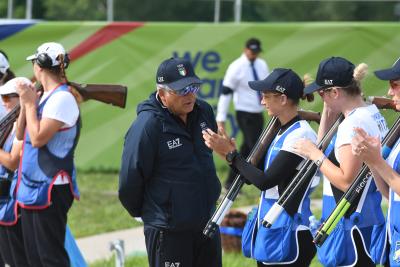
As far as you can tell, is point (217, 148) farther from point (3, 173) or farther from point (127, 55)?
point (127, 55)

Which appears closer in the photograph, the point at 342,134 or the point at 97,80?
the point at 342,134

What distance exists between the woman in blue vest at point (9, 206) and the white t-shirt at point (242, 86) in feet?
18.3

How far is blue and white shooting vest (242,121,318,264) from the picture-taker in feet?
19.3

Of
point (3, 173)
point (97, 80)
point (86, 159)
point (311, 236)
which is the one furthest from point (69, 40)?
point (311, 236)

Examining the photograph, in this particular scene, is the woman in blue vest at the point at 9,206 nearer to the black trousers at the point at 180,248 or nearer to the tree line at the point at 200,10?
the black trousers at the point at 180,248

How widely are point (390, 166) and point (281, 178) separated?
3.07 ft

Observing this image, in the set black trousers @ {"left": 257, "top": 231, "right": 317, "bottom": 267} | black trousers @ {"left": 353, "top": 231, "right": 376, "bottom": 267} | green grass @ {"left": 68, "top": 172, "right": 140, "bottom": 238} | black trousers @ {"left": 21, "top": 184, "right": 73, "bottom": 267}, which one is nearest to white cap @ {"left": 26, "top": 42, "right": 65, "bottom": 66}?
black trousers @ {"left": 21, "top": 184, "right": 73, "bottom": 267}

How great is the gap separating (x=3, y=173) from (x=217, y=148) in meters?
2.26

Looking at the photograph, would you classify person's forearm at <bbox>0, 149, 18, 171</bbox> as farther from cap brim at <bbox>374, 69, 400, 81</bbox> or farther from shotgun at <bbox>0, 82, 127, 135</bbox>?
cap brim at <bbox>374, 69, 400, 81</bbox>

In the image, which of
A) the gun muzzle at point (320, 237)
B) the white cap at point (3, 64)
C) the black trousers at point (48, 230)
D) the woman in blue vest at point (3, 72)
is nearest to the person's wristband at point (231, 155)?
the gun muzzle at point (320, 237)

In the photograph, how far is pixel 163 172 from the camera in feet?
19.1

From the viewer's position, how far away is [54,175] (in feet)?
22.2

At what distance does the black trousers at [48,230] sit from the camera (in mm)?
6781

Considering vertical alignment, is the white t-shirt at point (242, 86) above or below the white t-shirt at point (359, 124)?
below
